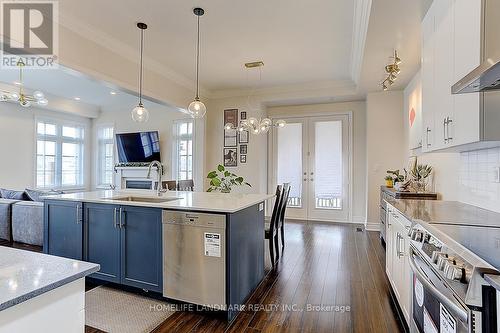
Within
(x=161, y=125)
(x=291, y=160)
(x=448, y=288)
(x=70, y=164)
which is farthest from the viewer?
(x=70, y=164)

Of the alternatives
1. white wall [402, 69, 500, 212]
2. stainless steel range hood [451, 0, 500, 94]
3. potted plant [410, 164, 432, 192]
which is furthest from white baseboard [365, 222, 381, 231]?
stainless steel range hood [451, 0, 500, 94]

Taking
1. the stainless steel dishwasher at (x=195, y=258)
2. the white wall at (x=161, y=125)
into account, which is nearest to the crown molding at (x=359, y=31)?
the stainless steel dishwasher at (x=195, y=258)

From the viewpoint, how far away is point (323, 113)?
20.9ft

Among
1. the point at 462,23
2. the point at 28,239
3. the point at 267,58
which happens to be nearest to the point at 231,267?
the point at 462,23

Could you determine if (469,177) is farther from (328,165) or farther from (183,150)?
(183,150)

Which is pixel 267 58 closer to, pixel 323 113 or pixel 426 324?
pixel 323 113

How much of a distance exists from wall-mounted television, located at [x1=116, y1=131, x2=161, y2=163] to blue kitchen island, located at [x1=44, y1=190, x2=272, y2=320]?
14.8 ft

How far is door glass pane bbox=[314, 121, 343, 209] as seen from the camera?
630cm

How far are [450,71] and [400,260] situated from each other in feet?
4.95

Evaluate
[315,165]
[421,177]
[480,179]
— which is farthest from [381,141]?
[480,179]

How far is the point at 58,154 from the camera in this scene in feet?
25.0

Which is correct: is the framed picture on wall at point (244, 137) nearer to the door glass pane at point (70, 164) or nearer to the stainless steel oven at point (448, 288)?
the stainless steel oven at point (448, 288)

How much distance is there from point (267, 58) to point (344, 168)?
319 cm

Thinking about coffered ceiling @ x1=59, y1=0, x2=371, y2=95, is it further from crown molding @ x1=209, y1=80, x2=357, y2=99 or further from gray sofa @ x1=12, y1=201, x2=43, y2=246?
gray sofa @ x1=12, y1=201, x2=43, y2=246
